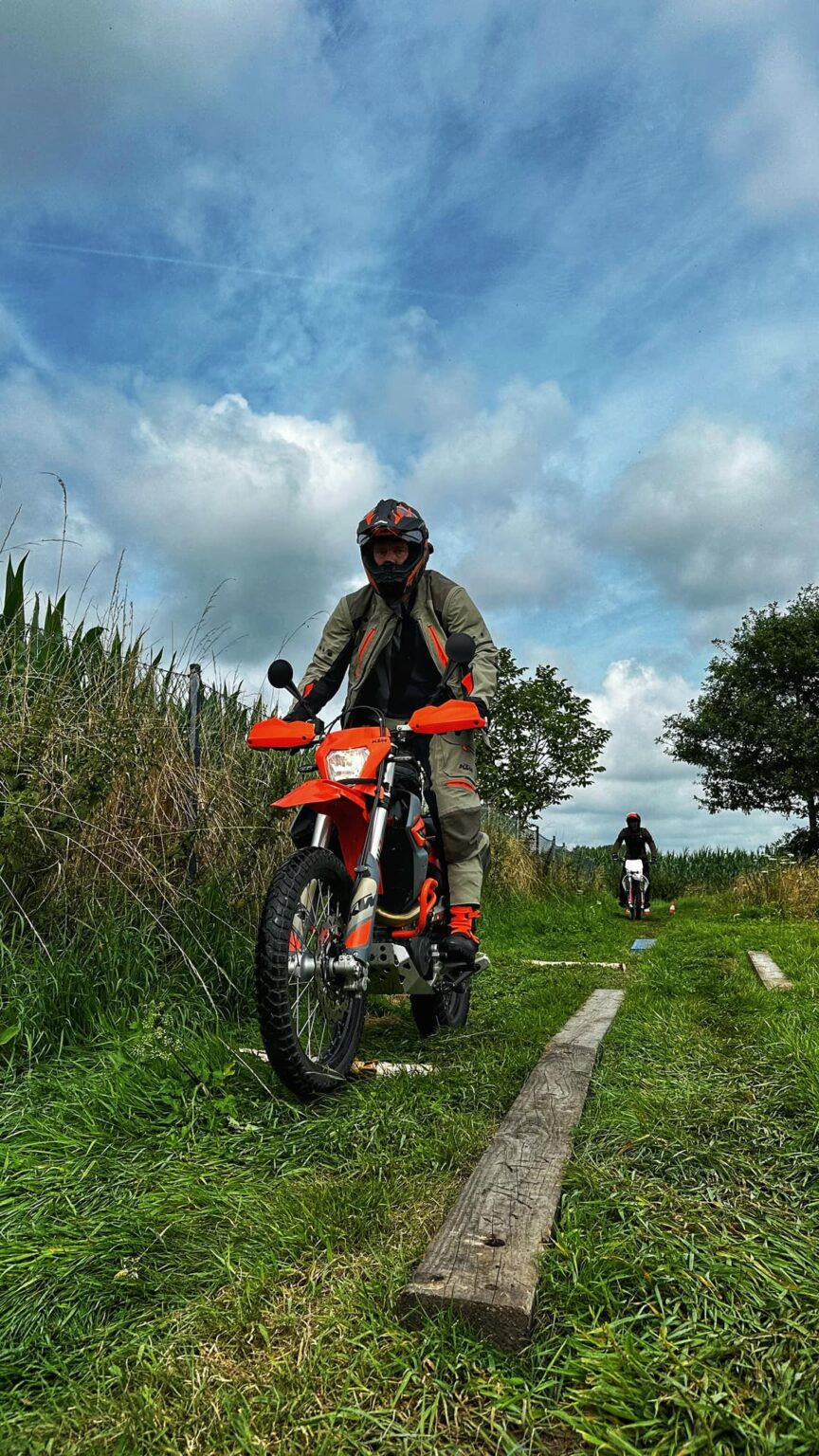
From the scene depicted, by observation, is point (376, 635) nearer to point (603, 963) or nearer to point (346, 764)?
point (346, 764)

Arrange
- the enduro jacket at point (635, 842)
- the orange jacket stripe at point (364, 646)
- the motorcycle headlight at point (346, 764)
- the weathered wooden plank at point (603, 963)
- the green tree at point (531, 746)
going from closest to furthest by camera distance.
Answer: the motorcycle headlight at point (346, 764) < the orange jacket stripe at point (364, 646) < the weathered wooden plank at point (603, 963) < the enduro jacket at point (635, 842) < the green tree at point (531, 746)

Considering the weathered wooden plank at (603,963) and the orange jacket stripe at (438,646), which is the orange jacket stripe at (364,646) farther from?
the weathered wooden plank at (603,963)

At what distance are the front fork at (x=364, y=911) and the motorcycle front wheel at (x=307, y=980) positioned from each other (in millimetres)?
60

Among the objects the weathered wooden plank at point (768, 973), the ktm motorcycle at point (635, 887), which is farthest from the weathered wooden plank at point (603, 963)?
the ktm motorcycle at point (635, 887)

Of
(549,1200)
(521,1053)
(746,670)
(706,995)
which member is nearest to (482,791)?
(746,670)

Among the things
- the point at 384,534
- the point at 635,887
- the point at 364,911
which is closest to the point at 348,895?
the point at 364,911

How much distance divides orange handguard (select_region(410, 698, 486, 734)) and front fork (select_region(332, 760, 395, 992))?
250 mm

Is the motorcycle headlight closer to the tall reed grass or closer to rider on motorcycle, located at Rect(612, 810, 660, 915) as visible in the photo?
the tall reed grass

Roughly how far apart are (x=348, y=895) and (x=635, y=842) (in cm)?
1387

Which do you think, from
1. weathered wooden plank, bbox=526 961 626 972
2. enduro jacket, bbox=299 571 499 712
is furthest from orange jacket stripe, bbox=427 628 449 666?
weathered wooden plank, bbox=526 961 626 972

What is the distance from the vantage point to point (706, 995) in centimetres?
532

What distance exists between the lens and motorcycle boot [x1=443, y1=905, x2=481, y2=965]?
3666 millimetres

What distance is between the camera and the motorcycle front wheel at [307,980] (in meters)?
2.62

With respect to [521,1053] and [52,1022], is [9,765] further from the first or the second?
[521,1053]
